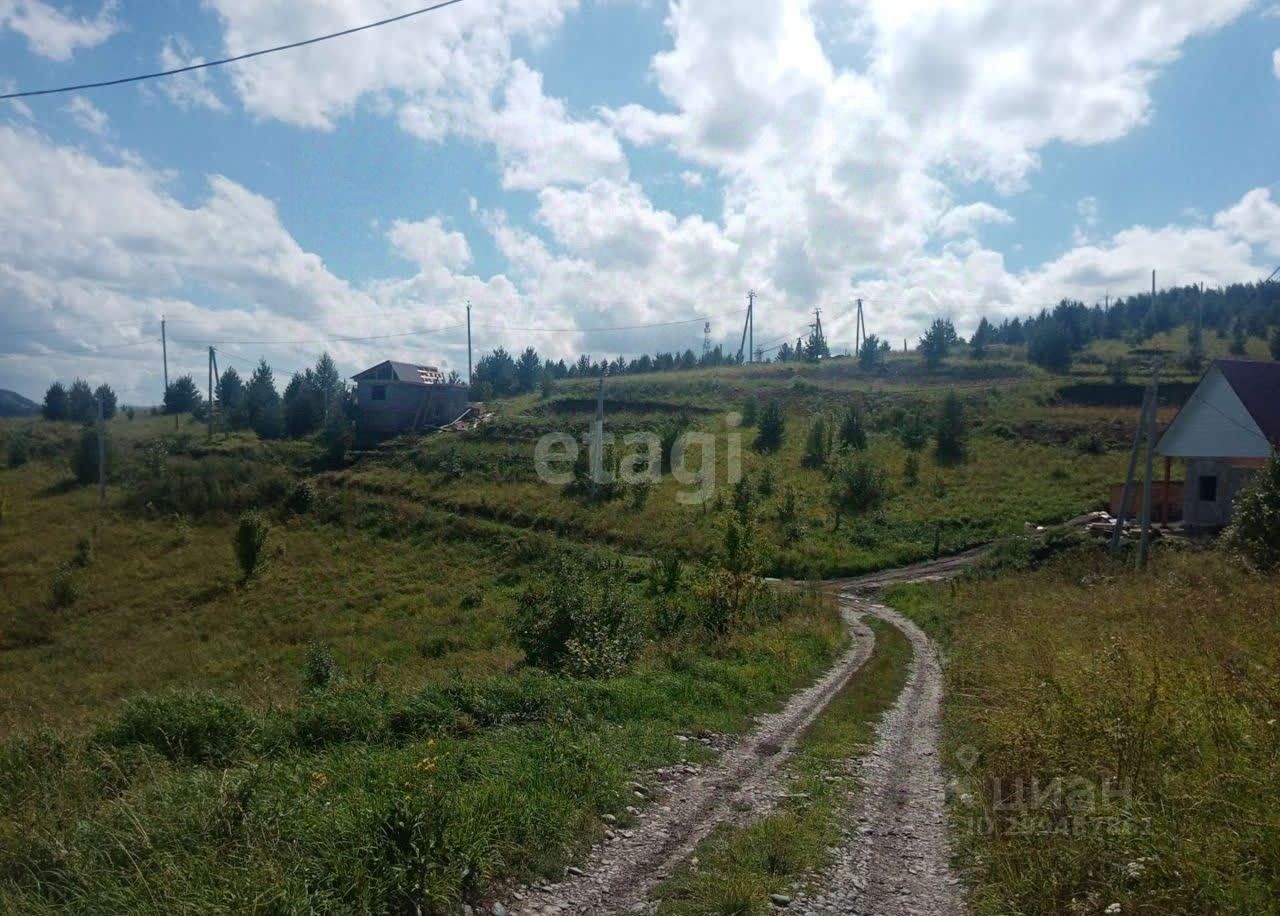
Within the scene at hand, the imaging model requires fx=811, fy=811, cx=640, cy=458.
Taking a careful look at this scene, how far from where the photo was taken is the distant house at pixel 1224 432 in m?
27.4

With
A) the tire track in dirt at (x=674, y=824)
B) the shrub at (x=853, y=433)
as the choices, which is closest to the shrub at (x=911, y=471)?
the shrub at (x=853, y=433)

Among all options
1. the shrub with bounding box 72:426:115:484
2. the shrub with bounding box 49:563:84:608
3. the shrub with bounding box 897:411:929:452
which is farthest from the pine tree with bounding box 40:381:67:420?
the shrub with bounding box 897:411:929:452

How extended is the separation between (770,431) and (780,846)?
44101mm

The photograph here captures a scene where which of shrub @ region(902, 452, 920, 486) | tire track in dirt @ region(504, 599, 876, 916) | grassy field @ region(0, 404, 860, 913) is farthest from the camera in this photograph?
shrub @ region(902, 452, 920, 486)

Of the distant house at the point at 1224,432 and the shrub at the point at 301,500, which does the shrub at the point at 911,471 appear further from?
the shrub at the point at 301,500

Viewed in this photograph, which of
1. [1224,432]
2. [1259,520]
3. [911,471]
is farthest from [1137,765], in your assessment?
A: [911,471]

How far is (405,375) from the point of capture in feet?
200

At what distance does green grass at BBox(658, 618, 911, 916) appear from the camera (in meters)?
4.49

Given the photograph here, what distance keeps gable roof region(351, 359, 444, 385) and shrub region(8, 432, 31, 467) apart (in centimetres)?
2165

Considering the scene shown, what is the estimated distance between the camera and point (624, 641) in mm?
11906

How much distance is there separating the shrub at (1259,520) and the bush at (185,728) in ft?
54.6

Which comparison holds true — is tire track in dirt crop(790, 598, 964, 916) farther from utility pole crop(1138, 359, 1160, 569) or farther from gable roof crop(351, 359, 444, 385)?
gable roof crop(351, 359, 444, 385)

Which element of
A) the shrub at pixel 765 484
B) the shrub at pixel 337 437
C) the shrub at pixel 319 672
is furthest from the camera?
the shrub at pixel 337 437

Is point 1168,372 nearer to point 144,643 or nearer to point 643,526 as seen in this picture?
point 643,526
